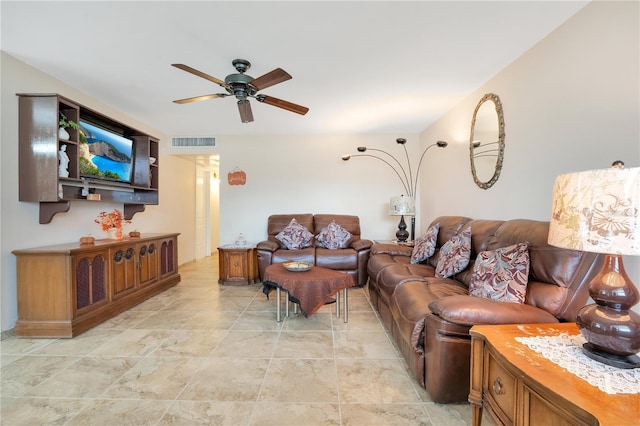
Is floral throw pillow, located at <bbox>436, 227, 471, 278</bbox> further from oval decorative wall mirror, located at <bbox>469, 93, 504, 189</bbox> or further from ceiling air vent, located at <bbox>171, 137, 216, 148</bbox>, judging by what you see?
ceiling air vent, located at <bbox>171, 137, 216, 148</bbox>

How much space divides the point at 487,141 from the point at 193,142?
4.65 metres

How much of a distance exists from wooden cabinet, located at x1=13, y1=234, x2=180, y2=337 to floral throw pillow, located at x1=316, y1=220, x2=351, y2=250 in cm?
262

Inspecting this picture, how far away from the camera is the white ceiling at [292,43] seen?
6.20 feet

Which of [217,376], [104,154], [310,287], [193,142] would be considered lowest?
[217,376]

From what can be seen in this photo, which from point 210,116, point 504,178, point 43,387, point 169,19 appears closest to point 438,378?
point 504,178

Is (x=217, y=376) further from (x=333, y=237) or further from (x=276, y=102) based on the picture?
(x=333, y=237)

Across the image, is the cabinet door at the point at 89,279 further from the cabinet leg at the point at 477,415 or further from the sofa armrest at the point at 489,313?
the cabinet leg at the point at 477,415

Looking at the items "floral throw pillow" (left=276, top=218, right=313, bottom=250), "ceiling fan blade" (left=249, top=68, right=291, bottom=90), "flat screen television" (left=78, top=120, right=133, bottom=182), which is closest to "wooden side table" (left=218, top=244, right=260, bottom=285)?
"floral throw pillow" (left=276, top=218, right=313, bottom=250)

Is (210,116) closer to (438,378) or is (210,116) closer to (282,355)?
(282,355)

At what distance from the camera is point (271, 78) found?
223cm

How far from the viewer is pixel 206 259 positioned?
641 centimetres

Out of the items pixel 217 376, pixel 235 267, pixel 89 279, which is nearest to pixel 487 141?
pixel 217 376

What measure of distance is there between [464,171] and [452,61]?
1.38 m

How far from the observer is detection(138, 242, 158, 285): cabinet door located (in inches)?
138
